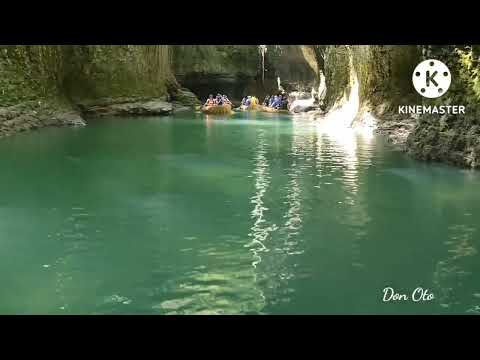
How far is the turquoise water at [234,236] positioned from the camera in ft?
14.1

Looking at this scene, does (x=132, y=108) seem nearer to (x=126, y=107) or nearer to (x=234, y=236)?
(x=126, y=107)

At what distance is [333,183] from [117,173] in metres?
3.90

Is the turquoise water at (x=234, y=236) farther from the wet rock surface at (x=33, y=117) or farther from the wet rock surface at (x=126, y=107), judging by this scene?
the wet rock surface at (x=126, y=107)

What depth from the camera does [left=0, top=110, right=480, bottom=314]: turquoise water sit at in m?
4.30

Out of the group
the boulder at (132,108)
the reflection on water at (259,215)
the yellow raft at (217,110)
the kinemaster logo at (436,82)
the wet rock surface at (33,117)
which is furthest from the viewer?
the yellow raft at (217,110)

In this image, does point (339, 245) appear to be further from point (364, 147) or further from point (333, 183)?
point (364, 147)

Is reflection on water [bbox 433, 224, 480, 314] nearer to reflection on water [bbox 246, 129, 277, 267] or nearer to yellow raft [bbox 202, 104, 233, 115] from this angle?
reflection on water [bbox 246, 129, 277, 267]

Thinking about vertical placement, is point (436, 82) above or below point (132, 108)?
above

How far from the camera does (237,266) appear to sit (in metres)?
5.05

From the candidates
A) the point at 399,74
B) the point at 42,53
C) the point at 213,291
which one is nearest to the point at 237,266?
the point at 213,291

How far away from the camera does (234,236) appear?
6.04 meters

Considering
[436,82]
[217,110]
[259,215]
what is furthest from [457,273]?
[217,110]

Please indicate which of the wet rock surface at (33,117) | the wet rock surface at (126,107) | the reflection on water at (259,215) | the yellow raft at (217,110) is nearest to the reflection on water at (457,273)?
the reflection on water at (259,215)

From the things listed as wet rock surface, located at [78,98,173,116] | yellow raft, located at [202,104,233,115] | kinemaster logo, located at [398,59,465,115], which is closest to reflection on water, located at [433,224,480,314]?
kinemaster logo, located at [398,59,465,115]
